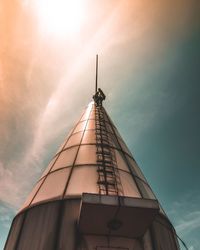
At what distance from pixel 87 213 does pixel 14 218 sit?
11.5ft

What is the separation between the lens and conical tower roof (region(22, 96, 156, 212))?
22.5ft

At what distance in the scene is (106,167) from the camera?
301 inches

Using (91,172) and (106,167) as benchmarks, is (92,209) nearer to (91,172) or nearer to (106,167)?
(91,172)

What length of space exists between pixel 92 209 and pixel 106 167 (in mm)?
2374

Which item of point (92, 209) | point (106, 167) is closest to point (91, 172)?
point (106, 167)

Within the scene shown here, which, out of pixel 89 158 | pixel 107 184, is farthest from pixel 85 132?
pixel 107 184

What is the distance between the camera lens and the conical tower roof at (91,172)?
6871 millimetres

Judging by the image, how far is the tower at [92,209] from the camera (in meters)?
5.43

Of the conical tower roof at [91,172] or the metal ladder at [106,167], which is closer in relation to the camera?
the metal ladder at [106,167]

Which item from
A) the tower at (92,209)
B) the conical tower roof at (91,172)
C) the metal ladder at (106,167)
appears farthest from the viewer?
the conical tower roof at (91,172)

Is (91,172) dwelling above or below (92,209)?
above

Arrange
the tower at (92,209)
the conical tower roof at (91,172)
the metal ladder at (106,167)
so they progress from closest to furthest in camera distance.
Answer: the tower at (92,209), the metal ladder at (106,167), the conical tower roof at (91,172)

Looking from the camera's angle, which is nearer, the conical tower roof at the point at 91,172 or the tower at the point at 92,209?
the tower at the point at 92,209

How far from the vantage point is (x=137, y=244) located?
19.6 ft
